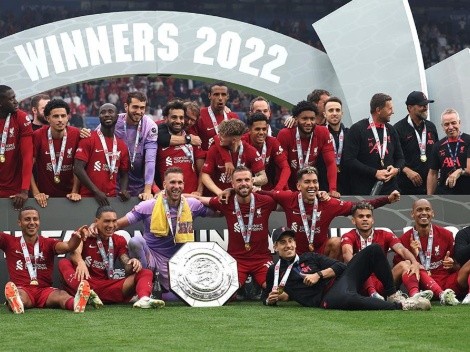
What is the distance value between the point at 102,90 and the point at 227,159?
19244 mm

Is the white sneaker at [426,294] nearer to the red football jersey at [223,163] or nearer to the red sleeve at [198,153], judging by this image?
the red football jersey at [223,163]

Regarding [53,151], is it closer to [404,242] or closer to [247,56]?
[404,242]

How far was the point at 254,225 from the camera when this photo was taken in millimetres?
10406

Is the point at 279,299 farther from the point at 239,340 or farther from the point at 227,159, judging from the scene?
the point at 239,340

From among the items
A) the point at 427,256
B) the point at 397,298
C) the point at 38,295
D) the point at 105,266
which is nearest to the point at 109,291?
the point at 105,266

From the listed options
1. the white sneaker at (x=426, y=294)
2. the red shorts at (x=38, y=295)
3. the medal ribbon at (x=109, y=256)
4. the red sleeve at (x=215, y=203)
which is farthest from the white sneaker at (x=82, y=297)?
the white sneaker at (x=426, y=294)

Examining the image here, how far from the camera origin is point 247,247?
1041 cm

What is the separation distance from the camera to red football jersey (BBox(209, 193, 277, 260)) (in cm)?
1041

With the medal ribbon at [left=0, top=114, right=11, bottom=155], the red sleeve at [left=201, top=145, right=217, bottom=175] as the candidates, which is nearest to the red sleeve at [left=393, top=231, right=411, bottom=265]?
the red sleeve at [left=201, top=145, right=217, bottom=175]

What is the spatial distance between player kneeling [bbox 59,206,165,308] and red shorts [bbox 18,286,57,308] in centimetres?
24

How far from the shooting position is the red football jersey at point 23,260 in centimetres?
991

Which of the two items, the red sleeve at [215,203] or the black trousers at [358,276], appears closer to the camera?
the black trousers at [358,276]

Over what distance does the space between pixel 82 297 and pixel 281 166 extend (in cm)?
257

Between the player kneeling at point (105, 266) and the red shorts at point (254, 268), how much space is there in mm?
943
